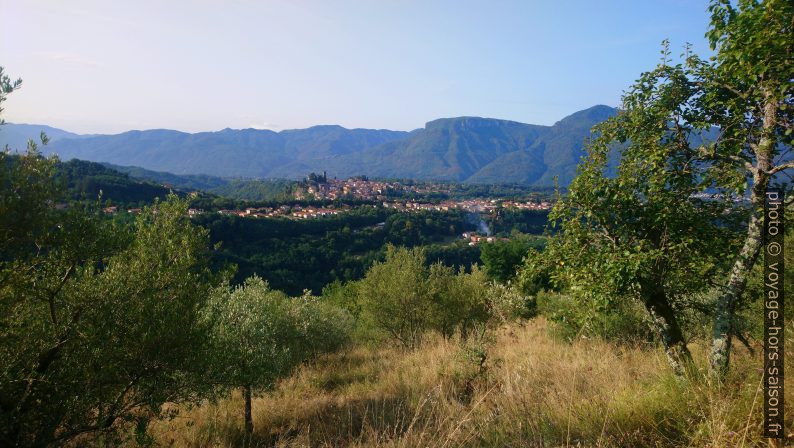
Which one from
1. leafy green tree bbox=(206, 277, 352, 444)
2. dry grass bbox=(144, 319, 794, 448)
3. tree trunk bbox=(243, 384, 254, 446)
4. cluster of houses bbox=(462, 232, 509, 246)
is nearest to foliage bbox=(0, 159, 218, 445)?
leafy green tree bbox=(206, 277, 352, 444)

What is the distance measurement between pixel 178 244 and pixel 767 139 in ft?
27.7

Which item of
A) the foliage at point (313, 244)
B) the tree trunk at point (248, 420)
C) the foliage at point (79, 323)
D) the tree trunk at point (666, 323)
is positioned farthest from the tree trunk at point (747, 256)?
the foliage at point (313, 244)

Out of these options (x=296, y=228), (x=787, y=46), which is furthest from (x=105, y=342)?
(x=296, y=228)

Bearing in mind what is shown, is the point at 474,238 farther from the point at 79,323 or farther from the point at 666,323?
the point at 79,323

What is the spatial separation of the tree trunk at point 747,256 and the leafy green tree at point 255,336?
7.36 metres

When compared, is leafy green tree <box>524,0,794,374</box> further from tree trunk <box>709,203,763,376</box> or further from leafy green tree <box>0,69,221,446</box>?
leafy green tree <box>0,69,221,446</box>

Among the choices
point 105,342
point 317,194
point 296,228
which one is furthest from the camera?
point 317,194

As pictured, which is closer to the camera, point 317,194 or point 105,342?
point 105,342

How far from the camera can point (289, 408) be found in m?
10.0

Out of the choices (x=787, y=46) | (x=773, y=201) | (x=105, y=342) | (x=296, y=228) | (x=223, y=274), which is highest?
(x=787, y=46)

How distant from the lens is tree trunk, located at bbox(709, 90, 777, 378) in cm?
461

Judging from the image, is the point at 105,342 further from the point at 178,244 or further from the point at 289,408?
the point at 289,408

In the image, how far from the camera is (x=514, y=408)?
490 centimetres

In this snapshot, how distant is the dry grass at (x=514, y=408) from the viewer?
378 cm
